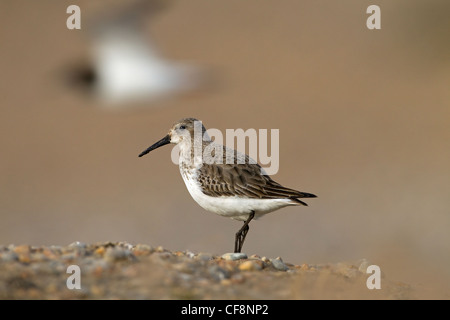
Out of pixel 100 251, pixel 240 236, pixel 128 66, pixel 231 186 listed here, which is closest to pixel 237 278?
pixel 100 251

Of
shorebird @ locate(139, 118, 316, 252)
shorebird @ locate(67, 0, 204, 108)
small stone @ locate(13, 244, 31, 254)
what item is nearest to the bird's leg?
shorebird @ locate(139, 118, 316, 252)

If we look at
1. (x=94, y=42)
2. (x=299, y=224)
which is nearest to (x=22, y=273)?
(x=299, y=224)

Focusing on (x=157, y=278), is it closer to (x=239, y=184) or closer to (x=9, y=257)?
(x=9, y=257)

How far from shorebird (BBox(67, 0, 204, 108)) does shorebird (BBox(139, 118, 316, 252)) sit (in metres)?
15.5

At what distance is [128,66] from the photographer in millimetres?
27062

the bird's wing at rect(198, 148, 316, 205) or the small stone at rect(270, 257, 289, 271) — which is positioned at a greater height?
the bird's wing at rect(198, 148, 316, 205)

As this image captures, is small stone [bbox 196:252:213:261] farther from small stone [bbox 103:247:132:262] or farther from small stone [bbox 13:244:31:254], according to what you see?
small stone [bbox 13:244:31:254]

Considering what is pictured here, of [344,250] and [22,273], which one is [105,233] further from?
[22,273]

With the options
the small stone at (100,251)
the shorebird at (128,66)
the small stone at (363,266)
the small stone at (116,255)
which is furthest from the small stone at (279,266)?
the shorebird at (128,66)

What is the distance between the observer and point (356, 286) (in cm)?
648

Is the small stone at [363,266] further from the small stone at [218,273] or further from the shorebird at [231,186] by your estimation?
the small stone at [218,273]

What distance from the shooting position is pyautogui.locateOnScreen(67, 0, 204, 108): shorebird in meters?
24.7

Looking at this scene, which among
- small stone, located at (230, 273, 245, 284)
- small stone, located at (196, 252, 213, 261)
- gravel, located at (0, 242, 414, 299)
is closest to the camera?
gravel, located at (0, 242, 414, 299)

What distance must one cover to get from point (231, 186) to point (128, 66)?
19.7 m
